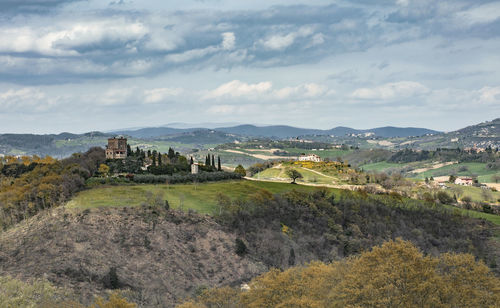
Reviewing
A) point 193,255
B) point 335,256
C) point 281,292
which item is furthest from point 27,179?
point 281,292

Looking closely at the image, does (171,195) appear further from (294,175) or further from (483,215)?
(483,215)

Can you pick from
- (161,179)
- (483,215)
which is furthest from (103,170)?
(483,215)

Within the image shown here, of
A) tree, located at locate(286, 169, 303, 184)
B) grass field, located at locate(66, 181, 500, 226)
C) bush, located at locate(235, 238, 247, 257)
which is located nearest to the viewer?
bush, located at locate(235, 238, 247, 257)

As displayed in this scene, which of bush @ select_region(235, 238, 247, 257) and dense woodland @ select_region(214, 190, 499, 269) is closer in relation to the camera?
bush @ select_region(235, 238, 247, 257)

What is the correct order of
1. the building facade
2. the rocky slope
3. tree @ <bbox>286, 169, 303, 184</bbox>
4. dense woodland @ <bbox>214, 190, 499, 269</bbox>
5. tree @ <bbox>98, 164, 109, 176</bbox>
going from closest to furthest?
the rocky slope → dense woodland @ <bbox>214, 190, 499, 269</bbox> → tree @ <bbox>98, 164, 109, 176</bbox> → the building facade → tree @ <bbox>286, 169, 303, 184</bbox>

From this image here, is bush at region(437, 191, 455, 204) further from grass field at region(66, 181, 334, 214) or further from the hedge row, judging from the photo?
the hedge row

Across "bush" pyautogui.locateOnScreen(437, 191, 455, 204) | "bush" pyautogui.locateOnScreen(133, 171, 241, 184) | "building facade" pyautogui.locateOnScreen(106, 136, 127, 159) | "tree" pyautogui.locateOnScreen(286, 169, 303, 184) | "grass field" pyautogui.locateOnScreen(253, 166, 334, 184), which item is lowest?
"bush" pyautogui.locateOnScreen(437, 191, 455, 204)

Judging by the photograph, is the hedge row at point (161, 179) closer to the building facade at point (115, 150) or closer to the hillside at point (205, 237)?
the hillside at point (205, 237)

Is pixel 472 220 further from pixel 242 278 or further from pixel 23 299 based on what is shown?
pixel 23 299

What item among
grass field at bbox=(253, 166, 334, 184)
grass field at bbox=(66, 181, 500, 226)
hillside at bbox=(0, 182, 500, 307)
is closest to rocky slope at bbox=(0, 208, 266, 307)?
hillside at bbox=(0, 182, 500, 307)
